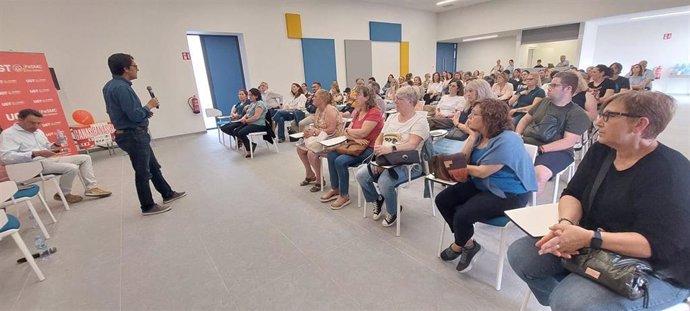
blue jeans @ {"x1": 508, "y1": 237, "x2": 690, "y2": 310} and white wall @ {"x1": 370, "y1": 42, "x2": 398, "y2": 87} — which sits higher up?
white wall @ {"x1": 370, "y1": 42, "x2": 398, "y2": 87}

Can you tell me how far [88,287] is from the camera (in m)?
1.98

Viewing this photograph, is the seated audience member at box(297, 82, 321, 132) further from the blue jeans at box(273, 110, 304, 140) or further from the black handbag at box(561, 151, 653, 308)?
the black handbag at box(561, 151, 653, 308)

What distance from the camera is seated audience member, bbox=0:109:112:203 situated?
9.86 feet

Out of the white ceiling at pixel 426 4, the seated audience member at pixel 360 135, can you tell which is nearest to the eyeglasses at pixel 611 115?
the seated audience member at pixel 360 135

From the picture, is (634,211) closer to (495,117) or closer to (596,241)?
(596,241)

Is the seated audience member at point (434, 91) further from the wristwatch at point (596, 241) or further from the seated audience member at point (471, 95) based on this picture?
the wristwatch at point (596, 241)

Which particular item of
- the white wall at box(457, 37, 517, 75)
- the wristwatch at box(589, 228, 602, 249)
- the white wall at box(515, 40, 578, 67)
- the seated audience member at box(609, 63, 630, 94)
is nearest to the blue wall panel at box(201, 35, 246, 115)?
the seated audience member at box(609, 63, 630, 94)

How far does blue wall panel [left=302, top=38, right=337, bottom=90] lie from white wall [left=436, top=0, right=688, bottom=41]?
5623 mm

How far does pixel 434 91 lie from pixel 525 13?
16.0ft

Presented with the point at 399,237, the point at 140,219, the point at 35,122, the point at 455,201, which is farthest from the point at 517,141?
the point at 35,122

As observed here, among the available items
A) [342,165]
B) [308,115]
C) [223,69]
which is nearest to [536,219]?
[342,165]

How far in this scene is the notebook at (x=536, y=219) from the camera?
1.22 m

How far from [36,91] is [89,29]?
1836 millimetres

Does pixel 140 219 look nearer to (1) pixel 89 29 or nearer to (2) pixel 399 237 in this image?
(2) pixel 399 237
